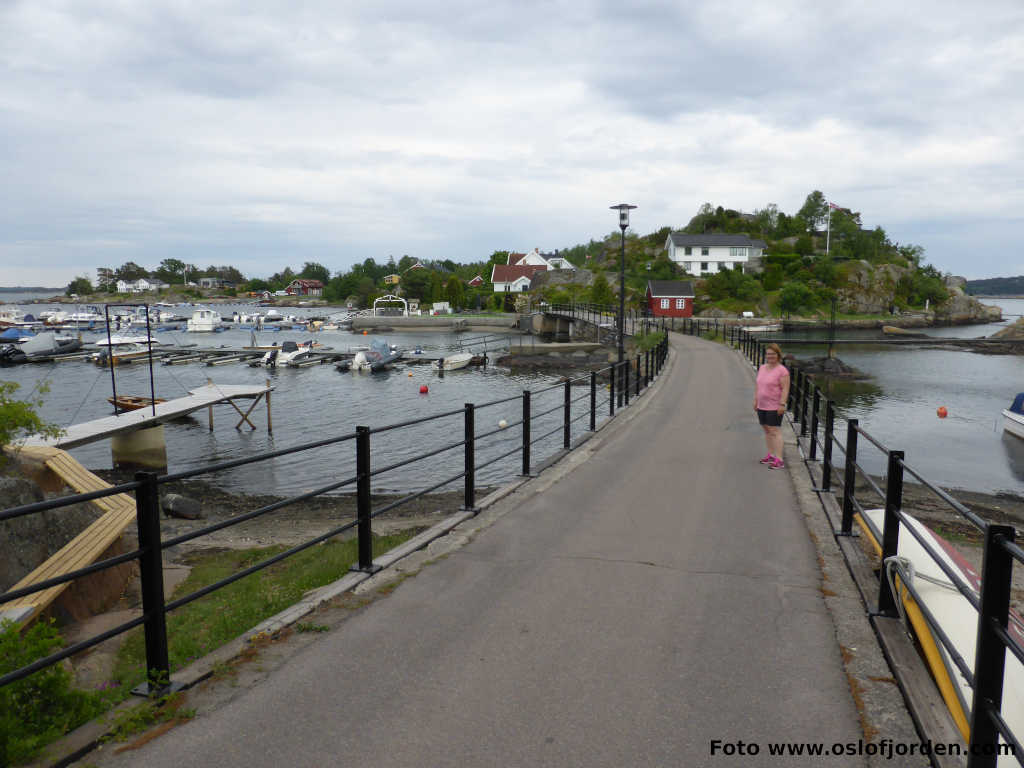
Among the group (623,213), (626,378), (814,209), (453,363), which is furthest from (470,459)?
(814,209)

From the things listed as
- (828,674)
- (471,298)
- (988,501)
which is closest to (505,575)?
(828,674)

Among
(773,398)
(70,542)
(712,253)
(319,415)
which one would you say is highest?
(712,253)

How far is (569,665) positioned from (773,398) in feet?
24.6

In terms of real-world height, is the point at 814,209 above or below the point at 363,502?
above

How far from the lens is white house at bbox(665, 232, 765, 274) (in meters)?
109

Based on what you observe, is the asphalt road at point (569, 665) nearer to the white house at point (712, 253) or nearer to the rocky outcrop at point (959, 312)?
the white house at point (712, 253)

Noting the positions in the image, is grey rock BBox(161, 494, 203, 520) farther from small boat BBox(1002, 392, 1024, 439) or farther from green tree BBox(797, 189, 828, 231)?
green tree BBox(797, 189, 828, 231)

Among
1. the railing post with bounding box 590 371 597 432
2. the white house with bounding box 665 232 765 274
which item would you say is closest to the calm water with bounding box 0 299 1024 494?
the railing post with bounding box 590 371 597 432

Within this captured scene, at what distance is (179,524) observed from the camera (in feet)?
51.9

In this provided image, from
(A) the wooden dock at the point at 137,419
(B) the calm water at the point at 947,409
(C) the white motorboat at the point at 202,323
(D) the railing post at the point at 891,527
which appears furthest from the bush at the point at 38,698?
(C) the white motorboat at the point at 202,323

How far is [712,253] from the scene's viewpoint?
359 ft

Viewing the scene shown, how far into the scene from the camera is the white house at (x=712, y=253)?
10869cm

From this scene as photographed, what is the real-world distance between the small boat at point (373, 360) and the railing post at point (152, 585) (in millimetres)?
48132

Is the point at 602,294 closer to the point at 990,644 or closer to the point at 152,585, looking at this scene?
the point at 152,585
